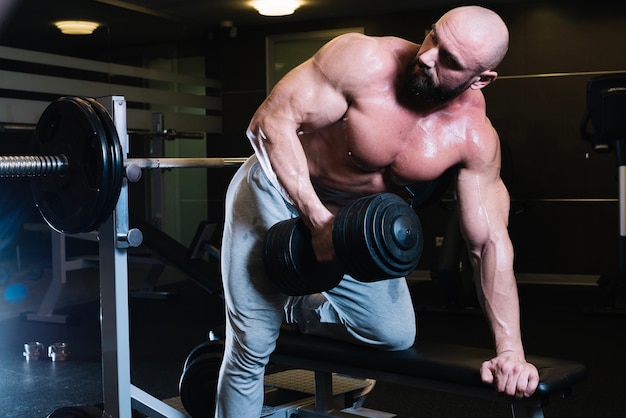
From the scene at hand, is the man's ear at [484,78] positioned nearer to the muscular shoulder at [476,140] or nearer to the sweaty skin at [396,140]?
the sweaty skin at [396,140]

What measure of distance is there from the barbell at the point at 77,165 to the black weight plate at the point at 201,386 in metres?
0.56

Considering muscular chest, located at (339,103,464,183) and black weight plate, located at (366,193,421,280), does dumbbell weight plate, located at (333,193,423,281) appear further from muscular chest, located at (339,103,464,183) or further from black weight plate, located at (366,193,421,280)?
muscular chest, located at (339,103,464,183)

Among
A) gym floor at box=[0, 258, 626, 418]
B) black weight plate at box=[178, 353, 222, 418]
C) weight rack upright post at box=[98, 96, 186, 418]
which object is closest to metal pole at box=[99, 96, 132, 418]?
weight rack upright post at box=[98, 96, 186, 418]

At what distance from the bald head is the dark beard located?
9cm

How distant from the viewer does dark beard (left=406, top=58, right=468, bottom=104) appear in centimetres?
176

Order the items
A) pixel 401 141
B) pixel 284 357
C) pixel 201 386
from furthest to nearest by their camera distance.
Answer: pixel 201 386
pixel 284 357
pixel 401 141

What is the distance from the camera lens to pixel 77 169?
2086 millimetres

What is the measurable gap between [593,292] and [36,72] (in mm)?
4239

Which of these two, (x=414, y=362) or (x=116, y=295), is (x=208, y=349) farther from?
(x=414, y=362)

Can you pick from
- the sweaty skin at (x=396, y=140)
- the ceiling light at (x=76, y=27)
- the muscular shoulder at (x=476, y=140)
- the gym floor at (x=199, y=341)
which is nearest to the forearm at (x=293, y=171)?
the sweaty skin at (x=396, y=140)

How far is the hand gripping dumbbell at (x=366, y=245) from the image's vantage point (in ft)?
5.13

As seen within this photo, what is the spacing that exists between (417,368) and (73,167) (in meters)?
1.03

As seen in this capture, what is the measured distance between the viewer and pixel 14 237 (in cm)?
550

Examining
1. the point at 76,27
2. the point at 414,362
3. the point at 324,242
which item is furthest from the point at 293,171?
the point at 76,27
